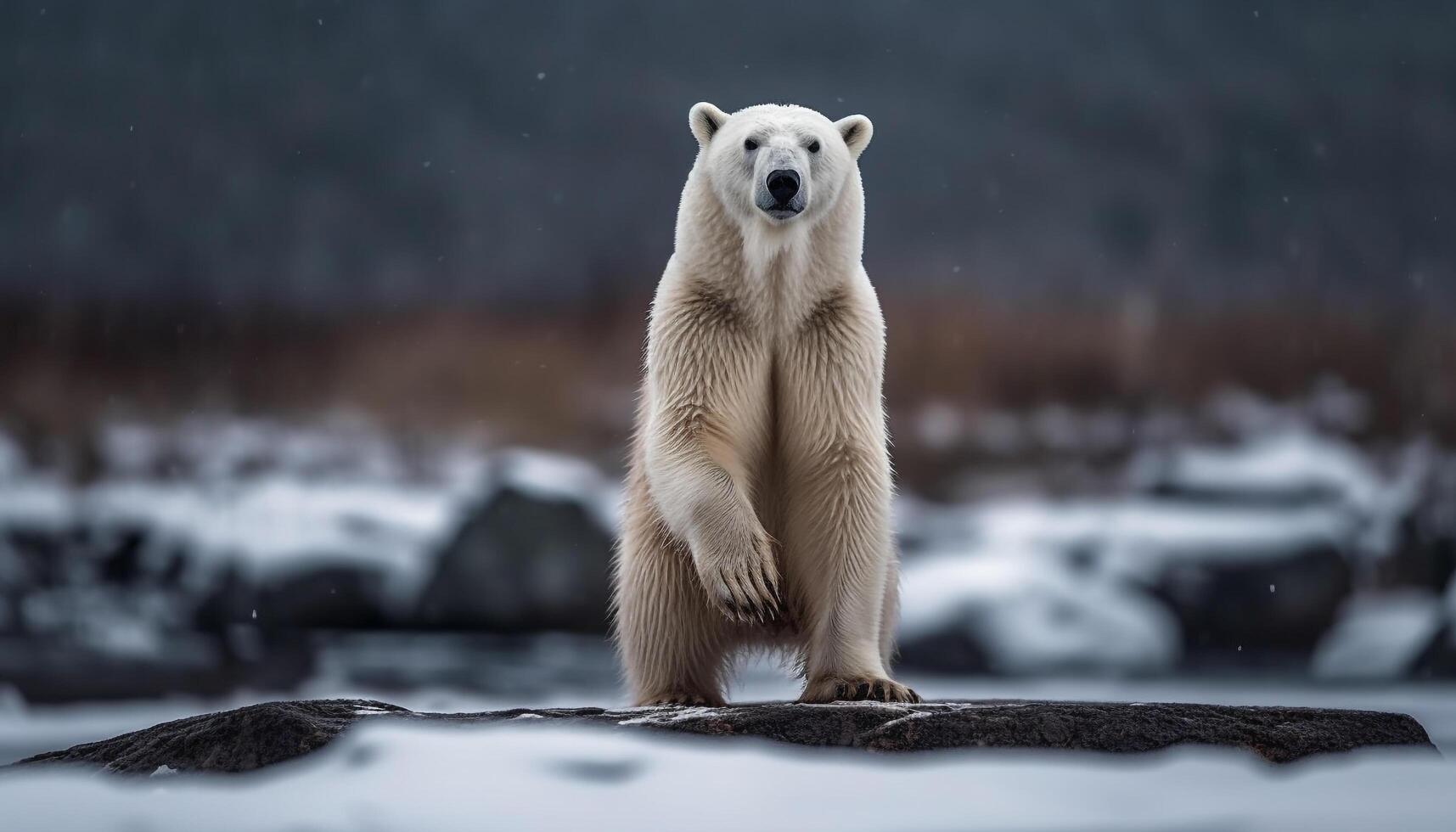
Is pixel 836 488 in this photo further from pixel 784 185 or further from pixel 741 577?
pixel 784 185

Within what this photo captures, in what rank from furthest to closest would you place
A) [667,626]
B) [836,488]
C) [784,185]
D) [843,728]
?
[667,626]
[836,488]
[784,185]
[843,728]

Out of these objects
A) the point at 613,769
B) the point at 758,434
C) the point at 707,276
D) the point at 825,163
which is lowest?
the point at 613,769

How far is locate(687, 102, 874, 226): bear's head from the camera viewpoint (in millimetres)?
5551

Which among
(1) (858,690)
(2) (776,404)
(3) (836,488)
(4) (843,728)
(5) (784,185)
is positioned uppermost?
(5) (784,185)

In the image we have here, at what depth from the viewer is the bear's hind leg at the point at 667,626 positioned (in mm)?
6195

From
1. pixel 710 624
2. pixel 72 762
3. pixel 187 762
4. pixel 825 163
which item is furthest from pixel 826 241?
pixel 72 762

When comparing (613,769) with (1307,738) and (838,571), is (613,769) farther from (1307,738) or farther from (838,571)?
(1307,738)

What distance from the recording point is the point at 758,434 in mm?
6016

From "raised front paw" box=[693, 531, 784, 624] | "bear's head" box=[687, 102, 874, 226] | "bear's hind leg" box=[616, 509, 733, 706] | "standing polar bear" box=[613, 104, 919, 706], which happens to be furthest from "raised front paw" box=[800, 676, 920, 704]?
"bear's head" box=[687, 102, 874, 226]

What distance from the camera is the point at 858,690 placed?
5.71 m

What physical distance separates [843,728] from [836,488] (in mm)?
1276

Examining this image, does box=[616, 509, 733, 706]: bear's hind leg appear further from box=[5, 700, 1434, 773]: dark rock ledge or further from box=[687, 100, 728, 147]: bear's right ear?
box=[687, 100, 728, 147]: bear's right ear

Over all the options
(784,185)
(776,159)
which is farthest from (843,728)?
(776,159)

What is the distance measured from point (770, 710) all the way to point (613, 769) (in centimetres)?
75
